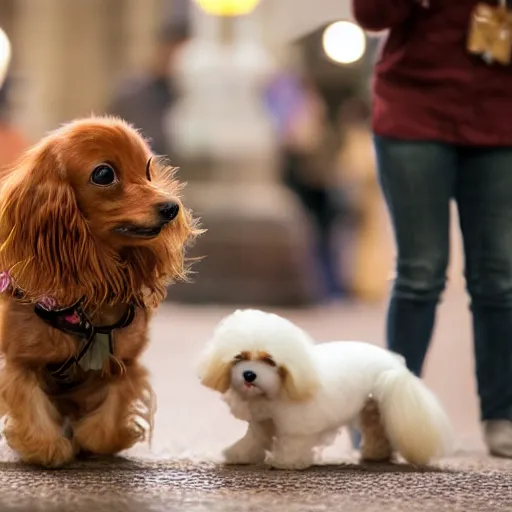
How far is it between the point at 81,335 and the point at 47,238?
23cm

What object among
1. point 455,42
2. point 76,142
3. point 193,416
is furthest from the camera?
point 193,416

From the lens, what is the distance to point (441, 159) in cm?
268

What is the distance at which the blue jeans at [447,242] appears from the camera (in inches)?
106

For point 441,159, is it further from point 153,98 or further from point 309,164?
point 309,164

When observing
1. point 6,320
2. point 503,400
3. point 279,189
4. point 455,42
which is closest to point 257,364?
point 6,320

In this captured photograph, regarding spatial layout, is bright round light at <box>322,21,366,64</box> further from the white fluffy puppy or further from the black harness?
the black harness

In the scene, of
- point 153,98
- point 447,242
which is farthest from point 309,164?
point 447,242

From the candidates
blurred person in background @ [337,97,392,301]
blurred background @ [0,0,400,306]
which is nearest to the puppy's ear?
blurred background @ [0,0,400,306]

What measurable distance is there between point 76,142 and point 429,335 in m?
1.07

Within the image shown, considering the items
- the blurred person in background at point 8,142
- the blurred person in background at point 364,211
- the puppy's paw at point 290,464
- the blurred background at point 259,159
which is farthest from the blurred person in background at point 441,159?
the blurred person in background at point 364,211

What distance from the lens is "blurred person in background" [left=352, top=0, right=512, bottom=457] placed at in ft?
8.79

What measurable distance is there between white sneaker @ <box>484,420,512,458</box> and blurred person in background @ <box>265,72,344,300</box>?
6056 mm

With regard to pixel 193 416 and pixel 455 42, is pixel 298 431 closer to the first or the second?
pixel 455 42

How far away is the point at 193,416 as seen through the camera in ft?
12.0
